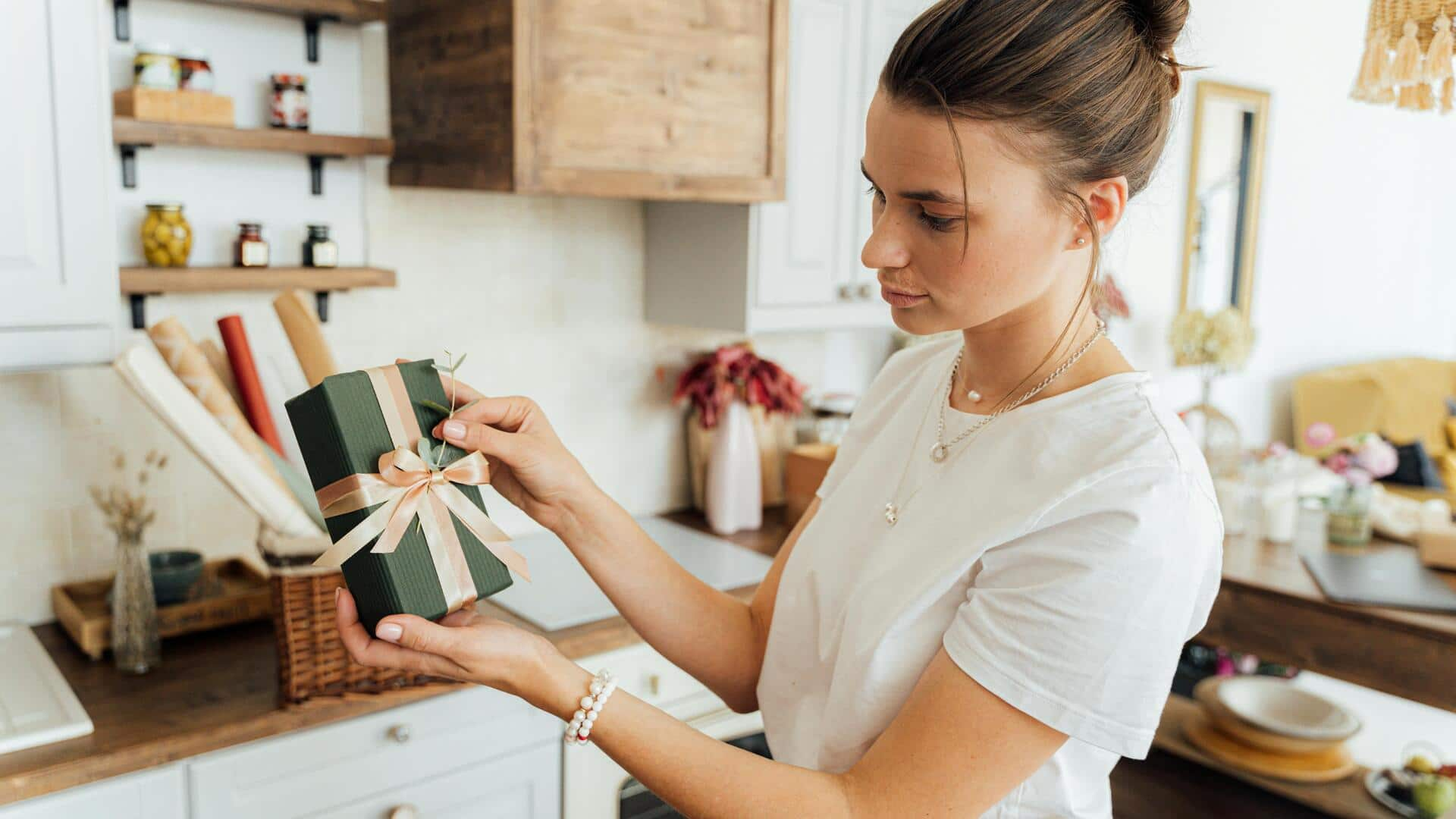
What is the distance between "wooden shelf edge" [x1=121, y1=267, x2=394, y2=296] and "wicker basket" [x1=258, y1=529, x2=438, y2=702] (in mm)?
490

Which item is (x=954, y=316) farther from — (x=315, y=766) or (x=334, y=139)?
(x=334, y=139)

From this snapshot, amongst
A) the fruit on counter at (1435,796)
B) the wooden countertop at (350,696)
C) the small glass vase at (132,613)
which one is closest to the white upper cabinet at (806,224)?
the wooden countertop at (350,696)

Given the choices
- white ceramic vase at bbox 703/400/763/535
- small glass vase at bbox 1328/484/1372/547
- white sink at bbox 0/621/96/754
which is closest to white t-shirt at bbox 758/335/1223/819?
white sink at bbox 0/621/96/754

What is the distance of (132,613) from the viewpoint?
1.82m

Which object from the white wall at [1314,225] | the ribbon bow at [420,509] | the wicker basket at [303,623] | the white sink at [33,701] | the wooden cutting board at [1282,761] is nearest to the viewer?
the ribbon bow at [420,509]

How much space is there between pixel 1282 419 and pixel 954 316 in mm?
4852

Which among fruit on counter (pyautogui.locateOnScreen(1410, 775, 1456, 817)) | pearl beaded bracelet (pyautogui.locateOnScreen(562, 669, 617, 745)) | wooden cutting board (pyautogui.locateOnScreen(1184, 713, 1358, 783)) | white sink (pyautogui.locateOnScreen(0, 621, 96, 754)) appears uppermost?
pearl beaded bracelet (pyautogui.locateOnScreen(562, 669, 617, 745))

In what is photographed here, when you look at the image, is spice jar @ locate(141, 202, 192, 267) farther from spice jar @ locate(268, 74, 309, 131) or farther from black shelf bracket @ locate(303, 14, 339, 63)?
black shelf bracket @ locate(303, 14, 339, 63)

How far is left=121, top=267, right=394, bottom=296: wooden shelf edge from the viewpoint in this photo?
189 centimetres

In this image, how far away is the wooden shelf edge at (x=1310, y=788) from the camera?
8.32 ft

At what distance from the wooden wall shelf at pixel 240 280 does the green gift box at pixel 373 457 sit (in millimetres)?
931

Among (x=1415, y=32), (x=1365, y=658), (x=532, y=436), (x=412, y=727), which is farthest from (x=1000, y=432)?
(x=1365, y=658)

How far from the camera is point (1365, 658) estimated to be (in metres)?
2.29

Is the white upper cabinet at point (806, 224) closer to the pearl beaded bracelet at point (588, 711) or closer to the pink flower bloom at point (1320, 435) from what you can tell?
the pink flower bloom at point (1320, 435)
